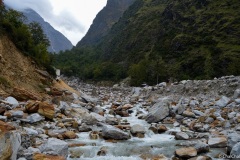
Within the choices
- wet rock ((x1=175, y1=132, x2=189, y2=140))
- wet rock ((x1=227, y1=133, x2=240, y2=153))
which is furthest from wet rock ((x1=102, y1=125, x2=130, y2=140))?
wet rock ((x1=227, y1=133, x2=240, y2=153))

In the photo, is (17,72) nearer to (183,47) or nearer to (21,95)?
(21,95)

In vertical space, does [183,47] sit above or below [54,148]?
above

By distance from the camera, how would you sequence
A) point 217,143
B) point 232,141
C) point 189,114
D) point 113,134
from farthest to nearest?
point 189,114 → point 113,134 → point 217,143 → point 232,141

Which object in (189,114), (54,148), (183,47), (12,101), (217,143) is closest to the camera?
(54,148)

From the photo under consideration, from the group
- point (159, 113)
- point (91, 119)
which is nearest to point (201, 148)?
point (91, 119)

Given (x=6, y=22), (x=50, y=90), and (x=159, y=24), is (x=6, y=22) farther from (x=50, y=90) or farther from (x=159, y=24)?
(x=159, y=24)

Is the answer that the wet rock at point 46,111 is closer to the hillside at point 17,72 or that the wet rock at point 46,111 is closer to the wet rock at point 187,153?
the hillside at point 17,72

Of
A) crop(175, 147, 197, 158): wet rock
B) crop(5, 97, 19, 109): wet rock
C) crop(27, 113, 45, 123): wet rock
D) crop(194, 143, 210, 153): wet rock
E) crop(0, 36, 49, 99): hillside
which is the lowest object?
crop(175, 147, 197, 158): wet rock

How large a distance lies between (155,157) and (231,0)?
413 ft

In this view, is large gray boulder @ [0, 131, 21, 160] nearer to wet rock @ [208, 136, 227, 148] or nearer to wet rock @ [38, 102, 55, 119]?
wet rock @ [38, 102, 55, 119]

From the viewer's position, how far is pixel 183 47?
113m

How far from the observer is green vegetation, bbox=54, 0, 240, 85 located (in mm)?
91688

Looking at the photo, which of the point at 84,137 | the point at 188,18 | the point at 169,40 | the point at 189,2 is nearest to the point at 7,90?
the point at 84,137

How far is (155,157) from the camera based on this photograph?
13.1m
